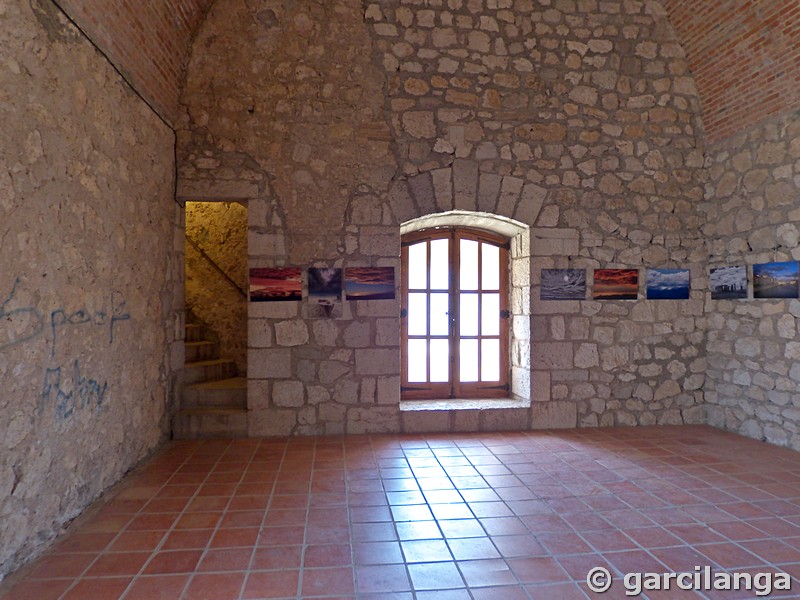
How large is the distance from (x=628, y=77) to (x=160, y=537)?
5.16m

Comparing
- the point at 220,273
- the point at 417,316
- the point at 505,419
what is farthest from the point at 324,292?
the point at 505,419

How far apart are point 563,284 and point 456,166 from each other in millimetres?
1473

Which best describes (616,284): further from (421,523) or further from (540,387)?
(421,523)

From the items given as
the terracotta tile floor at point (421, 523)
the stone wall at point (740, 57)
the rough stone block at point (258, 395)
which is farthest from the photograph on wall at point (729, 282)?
the rough stone block at point (258, 395)

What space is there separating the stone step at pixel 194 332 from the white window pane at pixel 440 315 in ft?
8.20

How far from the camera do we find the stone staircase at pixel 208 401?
4.06 m

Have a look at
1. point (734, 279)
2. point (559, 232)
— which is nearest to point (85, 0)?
point (559, 232)

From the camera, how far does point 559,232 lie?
14.5ft

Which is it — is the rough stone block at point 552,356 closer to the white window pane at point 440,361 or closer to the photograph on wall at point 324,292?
the white window pane at point 440,361

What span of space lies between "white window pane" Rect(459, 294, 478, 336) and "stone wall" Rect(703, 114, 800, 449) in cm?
222

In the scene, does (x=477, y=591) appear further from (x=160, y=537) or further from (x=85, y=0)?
(x=85, y=0)

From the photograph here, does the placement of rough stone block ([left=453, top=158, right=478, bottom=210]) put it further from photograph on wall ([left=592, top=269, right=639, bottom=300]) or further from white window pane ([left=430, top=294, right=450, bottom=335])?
photograph on wall ([left=592, top=269, right=639, bottom=300])

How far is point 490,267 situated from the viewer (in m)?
4.90

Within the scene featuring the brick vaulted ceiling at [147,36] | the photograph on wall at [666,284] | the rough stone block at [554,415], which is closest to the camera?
the brick vaulted ceiling at [147,36]
